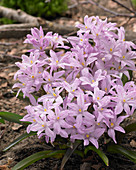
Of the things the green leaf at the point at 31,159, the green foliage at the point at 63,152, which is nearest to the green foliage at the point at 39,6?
the green foliage at the point at 63,152

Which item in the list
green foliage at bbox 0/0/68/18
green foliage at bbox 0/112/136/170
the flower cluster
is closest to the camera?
the flower cluster

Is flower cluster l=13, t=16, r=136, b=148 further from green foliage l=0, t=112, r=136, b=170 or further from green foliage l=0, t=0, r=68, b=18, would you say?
green foliage l=0, t=0, r=68, b=18

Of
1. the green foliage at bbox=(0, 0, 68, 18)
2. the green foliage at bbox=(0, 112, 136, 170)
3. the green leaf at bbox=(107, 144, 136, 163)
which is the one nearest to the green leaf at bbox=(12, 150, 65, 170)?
the green foliage at bbox=(0, 112, 136, 170)

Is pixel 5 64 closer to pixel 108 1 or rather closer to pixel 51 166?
pixel 51 166

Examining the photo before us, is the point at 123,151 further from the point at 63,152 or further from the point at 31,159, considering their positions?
the point at 31,159

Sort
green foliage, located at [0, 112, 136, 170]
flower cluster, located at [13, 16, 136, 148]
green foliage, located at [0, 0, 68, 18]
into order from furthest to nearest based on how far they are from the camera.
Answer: green foliage, located at [0, 0, 68, 18]
green foliage, located at [0, 112, 136, 170]
flower cluster, located at [13, 16, 136, 148]

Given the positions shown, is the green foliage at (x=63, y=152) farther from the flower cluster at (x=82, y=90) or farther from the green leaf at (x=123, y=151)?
the flower cluster at (x=82, y=90)
